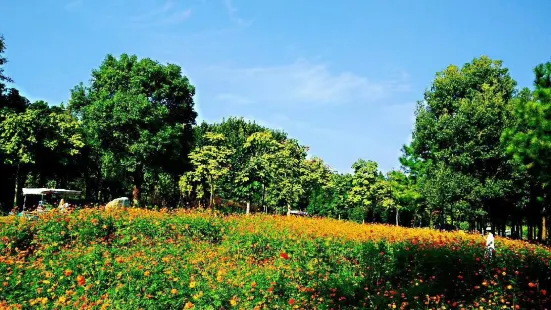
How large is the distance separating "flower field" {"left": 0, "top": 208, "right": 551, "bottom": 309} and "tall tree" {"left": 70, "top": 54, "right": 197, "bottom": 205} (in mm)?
18442

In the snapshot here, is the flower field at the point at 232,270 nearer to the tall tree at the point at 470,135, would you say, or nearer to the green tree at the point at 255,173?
the tall tree at the point at 470,135

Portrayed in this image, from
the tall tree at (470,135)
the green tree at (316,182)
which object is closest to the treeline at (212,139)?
the tall tree at (470,135)

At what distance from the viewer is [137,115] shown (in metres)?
31.2

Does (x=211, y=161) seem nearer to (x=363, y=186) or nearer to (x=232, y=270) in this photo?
(x=363, y=186)

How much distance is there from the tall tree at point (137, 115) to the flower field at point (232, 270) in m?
18.4

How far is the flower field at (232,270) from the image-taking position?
6746 mm

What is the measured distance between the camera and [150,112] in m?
32.1

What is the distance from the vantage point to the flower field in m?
6.75

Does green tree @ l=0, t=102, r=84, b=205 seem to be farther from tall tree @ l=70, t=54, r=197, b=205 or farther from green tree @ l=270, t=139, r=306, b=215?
green tree @ l=270, t=139, r=306, b=215

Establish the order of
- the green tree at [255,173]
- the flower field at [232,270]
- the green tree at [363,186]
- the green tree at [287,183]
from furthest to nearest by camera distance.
Result: 1. the green tree at [363,186]
2. the green tree at [287,183]
3. the green tree at [255,173]
4. the flower field at [232,270]

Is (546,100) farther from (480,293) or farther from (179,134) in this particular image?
(179,134)

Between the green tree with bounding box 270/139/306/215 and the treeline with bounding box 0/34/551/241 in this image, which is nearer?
the treeline with bounding box 0/34/551/241

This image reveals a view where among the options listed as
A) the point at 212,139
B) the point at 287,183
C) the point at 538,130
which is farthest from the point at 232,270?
the point at 287,183

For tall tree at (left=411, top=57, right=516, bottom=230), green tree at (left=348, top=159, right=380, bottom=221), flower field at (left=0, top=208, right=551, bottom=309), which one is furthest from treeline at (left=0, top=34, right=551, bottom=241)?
flower field at (left=0, top=208, right=551, bottom=309)
